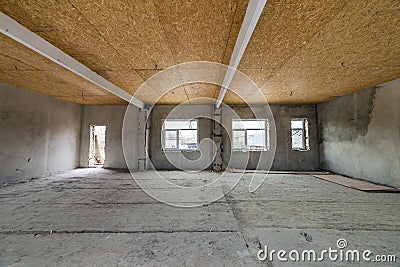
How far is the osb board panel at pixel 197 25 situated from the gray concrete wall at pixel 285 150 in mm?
4124

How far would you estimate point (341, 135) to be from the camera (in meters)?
5.40

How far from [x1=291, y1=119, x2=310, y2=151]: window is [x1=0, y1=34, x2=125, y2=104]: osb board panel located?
20.8ft

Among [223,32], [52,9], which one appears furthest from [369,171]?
[52,9]

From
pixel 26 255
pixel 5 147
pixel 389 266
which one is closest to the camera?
pixel 389 266

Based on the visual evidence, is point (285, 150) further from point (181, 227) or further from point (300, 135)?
point (181, 227)

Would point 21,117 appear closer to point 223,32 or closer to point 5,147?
point 5,147

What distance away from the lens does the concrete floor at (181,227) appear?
61.3 inches

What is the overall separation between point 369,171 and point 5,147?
8.67 metres

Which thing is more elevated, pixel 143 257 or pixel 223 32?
pixel 223 32

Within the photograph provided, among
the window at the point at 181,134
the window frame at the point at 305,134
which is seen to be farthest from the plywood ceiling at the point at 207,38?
the window at the point at 181,134

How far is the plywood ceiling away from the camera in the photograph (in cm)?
187

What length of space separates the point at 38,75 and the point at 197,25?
351cm

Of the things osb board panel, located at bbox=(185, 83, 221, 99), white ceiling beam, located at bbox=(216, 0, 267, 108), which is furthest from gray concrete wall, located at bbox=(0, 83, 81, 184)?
white ceiling beam, located at bbox=(216, 0, 267, 108)

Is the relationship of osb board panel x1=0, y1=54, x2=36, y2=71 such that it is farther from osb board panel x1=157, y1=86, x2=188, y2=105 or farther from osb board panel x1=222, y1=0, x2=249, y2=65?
osb board panel x1=222, y1=0, x2=249, y2=65
